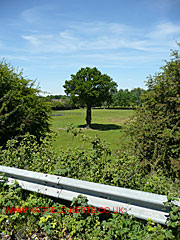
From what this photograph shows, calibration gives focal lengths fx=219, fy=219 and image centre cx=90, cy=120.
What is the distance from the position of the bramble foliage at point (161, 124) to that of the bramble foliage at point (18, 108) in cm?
287

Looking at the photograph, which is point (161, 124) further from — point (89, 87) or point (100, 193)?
point (89, 87)

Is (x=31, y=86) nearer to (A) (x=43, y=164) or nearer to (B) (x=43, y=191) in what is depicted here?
(A) (x=43, y=164)

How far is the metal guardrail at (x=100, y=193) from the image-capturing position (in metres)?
2.51

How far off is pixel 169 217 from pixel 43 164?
2357 millimetres

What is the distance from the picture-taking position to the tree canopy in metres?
19.8

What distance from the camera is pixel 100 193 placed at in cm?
280

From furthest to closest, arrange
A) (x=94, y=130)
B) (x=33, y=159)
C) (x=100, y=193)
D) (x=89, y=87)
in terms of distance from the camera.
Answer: (x=94, y=130) → (x=89, y=87) → (x=33, y=159) → (x=100, y=193)

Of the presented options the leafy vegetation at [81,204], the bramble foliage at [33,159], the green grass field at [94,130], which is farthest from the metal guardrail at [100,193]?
the green grass field at [94,130]

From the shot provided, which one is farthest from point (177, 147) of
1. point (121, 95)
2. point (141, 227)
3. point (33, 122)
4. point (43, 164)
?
point (121, 95)

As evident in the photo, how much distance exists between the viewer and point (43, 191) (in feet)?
10.6

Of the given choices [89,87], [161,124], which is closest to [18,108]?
[161,124]

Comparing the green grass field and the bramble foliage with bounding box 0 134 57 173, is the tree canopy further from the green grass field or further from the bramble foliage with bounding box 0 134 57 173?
the bramble foliage with bounding box 0 134 57 173

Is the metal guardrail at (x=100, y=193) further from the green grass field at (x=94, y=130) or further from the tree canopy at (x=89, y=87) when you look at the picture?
the tree canopy at (x=89, y=87)

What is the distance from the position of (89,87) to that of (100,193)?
17.3 meters
